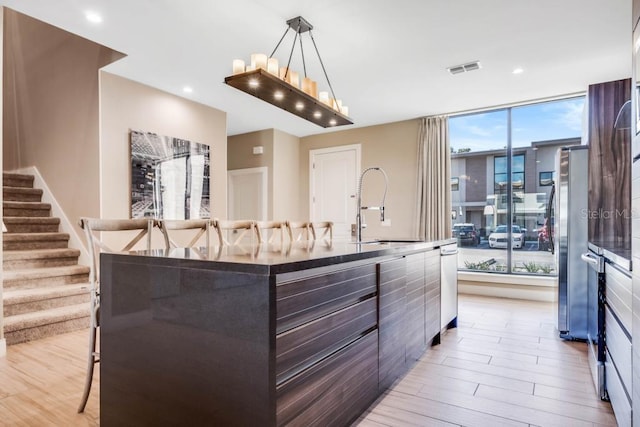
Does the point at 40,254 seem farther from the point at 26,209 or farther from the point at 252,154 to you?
the point at 252,154

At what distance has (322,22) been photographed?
117 inches

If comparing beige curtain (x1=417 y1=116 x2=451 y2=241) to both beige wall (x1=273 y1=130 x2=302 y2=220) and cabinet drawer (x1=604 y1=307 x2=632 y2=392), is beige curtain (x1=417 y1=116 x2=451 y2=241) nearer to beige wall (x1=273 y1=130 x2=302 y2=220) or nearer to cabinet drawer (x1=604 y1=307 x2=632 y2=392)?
beige wall (x1=273 y1=130 x2=302 y2=220)

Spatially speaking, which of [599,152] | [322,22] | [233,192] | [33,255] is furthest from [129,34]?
[599,152]

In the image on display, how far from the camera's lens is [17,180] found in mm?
5121

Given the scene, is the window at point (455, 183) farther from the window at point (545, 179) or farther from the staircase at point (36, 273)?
the staircase at point (36, 273)

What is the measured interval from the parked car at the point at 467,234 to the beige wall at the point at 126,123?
391 centimetres

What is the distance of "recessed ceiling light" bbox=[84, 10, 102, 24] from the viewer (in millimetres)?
2852

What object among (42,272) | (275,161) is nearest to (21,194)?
(42,272)

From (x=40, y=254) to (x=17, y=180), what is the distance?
5.80 ft

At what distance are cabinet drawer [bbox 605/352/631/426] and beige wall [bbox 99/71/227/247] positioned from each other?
14.4 ft

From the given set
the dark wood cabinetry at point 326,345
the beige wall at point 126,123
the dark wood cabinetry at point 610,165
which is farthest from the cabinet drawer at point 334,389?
the beige wall at point 126,123

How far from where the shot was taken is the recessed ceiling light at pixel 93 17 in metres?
2.85

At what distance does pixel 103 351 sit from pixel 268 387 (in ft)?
3.07

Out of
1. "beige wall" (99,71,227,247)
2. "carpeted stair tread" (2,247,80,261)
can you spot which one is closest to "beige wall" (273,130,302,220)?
"beige wall" (99,71,227,247)
